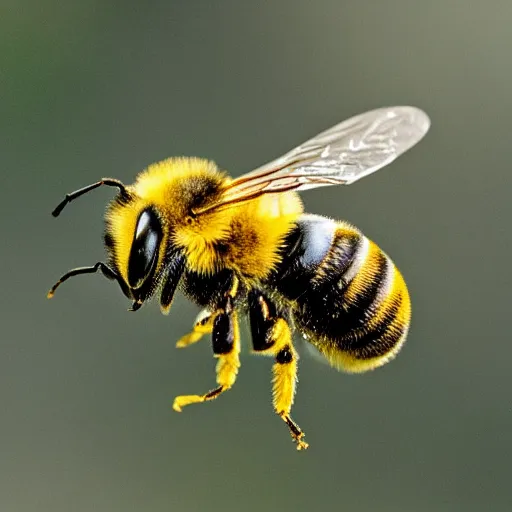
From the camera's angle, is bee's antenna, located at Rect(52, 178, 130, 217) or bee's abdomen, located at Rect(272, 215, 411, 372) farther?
bee's abdomen, located at Rect(272, 215, 411, 372)

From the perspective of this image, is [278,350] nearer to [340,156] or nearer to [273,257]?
[273,257]

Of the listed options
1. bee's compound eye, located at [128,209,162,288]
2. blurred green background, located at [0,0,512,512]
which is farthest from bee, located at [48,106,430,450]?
blurred green background, located at [0,0,512,512]

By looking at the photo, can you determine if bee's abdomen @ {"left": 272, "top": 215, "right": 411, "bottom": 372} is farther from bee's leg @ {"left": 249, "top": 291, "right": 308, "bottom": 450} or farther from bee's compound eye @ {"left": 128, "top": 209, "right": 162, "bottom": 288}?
bee's compound eye @ {"left": 128, "top": 209, "right": 162, "bottom": 288}

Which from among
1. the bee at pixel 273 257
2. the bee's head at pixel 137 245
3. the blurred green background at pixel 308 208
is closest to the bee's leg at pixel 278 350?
the bee at pixel 273 257

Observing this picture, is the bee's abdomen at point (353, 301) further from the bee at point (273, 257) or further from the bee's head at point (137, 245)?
the bee's head at point (137, 245)

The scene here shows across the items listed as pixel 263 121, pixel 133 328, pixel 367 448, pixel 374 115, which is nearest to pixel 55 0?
pixel 263 121

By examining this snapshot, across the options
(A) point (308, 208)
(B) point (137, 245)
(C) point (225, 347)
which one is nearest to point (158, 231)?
(B) point (137, 245)

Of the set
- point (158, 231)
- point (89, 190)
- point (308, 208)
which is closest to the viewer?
point (89, 190)
